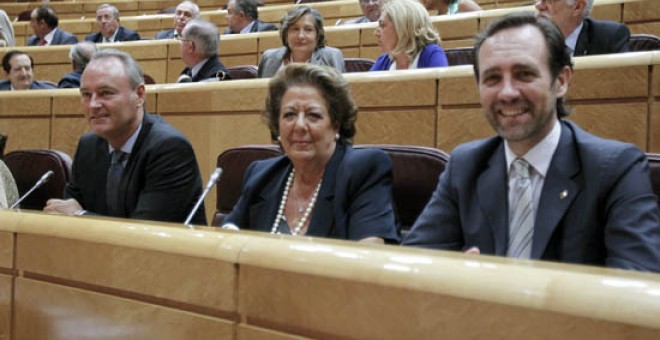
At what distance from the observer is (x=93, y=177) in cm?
101

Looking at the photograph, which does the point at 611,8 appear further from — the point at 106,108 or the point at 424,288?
the point at 424,288

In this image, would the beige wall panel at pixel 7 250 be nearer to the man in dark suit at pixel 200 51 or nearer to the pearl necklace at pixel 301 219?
the pearl necklace at pixel 301 219

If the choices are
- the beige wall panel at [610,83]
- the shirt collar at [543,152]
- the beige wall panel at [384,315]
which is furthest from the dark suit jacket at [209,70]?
the beige wall panel at [384,315]

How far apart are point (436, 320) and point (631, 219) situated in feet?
0.77

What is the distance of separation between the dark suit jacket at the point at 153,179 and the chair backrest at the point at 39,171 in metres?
0.20

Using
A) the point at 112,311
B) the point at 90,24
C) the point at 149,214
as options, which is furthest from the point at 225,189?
the point at 90,24

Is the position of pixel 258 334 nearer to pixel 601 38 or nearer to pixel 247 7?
pixel 601 38

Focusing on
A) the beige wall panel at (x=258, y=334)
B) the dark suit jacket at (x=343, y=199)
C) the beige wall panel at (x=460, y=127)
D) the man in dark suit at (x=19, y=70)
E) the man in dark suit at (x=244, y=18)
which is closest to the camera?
the beige wall panel at (x=258, y=334)

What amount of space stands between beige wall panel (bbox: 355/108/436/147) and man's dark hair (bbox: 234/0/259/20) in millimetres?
1391

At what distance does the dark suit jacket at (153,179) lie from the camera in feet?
3.11

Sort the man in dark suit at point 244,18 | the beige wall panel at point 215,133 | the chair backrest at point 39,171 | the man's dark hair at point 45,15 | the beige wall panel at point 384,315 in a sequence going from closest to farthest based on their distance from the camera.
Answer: the beige wall panel at point 384,315, the chair backrest at point 39,171, the beige wall panel at point 215,133, the man in dark suit at point 244,18, the man's dark hair at point 45,15

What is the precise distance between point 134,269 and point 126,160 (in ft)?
1.55

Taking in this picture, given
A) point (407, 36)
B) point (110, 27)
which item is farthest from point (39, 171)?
point (110, 27)

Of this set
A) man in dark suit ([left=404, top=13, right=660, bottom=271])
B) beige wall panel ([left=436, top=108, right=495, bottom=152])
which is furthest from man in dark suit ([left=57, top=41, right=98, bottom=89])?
man in dark suit ([left=404, top=13, right=660, bottom=271])
